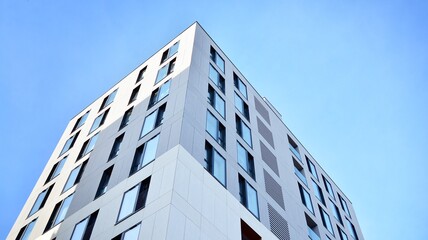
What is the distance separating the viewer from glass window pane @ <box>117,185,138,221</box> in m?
21.2

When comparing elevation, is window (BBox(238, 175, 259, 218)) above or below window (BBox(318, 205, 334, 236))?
below

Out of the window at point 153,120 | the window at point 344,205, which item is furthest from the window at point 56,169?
the window at point 344,205

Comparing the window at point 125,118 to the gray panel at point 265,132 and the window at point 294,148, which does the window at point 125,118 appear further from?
the window at point 294,148

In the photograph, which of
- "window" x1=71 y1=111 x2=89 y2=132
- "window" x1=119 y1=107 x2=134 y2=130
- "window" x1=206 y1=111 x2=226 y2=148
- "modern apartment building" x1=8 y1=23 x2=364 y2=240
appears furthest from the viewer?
"window" x1=71 y1=111 x2=89 y2=132

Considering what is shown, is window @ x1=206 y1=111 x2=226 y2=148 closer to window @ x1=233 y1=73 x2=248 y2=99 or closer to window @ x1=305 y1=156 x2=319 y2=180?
window @ x1=233 y1=73 x2=248 y2=99

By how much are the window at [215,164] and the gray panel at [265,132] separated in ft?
31.7

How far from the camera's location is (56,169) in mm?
36125

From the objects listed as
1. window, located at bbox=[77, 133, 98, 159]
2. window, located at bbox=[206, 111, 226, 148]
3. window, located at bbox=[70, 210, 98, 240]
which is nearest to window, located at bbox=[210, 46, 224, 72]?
window, located at bbox=[206, 111, 226, 148]

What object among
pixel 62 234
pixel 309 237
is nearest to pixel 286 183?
pixel 309 237

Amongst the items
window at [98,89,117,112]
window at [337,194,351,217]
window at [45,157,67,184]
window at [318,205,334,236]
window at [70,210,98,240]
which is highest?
window at [98,89,117,112]

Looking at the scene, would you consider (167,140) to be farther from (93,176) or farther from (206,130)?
(93,176)

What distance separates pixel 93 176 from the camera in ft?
91.9

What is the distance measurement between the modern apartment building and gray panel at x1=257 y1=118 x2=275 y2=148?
14 cm

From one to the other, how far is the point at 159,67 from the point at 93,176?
11.0m
